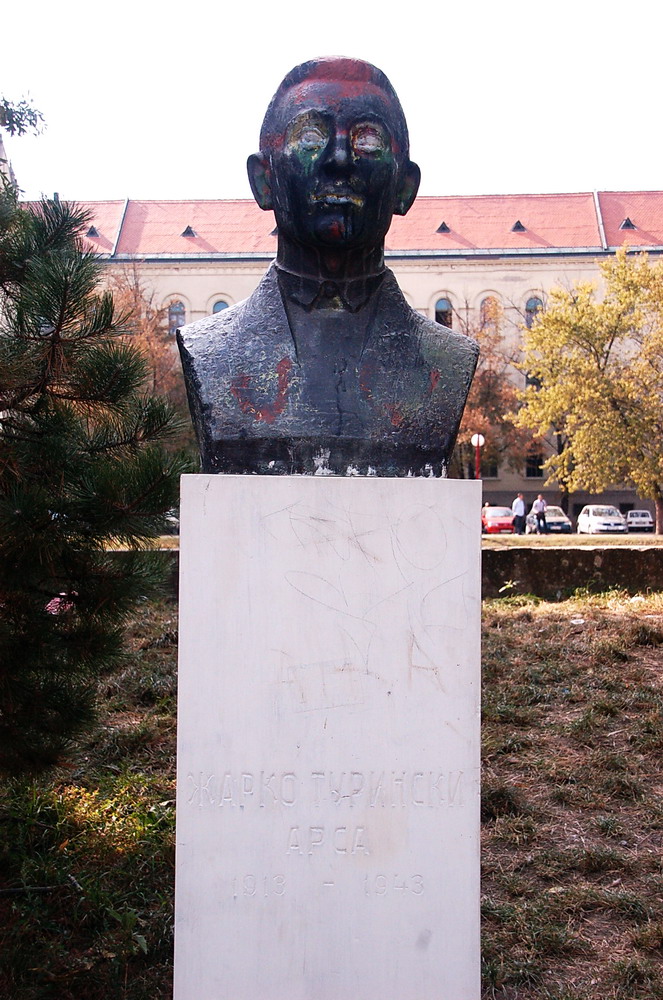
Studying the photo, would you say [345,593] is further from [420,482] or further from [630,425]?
[630,425]

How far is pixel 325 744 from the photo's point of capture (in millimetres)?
2693

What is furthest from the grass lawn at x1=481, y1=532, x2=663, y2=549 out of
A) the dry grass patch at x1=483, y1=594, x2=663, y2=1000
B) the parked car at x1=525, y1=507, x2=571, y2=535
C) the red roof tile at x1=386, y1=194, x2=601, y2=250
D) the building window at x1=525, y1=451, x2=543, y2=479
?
the red roof tile at x1=386, y1=194, x2=601, y2=250

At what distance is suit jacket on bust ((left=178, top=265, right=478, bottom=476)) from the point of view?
3035 millimetres

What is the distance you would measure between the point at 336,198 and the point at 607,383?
1923 cm

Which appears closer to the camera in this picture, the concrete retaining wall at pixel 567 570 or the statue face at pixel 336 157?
the statue face at pixel 336 157

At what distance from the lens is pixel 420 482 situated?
8.98 feet

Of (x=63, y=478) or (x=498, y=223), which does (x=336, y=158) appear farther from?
(x=498, y=223)

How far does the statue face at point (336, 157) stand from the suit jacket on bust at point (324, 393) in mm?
306

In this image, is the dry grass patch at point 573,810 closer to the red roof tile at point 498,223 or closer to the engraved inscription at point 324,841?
the engraved inscription at point 324,841

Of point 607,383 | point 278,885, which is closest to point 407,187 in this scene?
point 278,885

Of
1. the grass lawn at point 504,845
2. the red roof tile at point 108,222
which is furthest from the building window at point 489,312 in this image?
the grass lawn at point 504,845

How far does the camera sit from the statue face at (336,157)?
2.95 m

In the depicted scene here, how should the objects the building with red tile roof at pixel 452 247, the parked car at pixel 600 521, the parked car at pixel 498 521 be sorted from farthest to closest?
the building with red tile roof at pixel 452 247, the parked car at pixel 498 521, the parked car at pixel 600 521

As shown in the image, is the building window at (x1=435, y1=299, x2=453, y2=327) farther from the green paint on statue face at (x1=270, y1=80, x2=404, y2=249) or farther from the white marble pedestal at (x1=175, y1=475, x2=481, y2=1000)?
A: the white marble pedestal at (x1=175, y1=475, x2=481, y2=1000)
